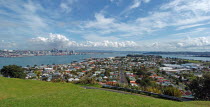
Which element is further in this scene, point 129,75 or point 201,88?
point 129,75

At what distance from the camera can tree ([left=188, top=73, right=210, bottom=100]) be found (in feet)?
41.2

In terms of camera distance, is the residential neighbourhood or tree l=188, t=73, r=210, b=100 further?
the residential neighbourhood

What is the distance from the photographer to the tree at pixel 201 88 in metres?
12.6

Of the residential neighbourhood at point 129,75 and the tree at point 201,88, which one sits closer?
the tree at point 201,88

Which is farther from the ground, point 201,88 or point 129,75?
point 201,88

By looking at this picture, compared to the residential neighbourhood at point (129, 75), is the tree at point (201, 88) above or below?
above

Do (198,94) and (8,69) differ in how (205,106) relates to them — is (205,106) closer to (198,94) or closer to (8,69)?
(198,94)

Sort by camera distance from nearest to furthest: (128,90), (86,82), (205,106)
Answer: (205,106), (128,90), (86,82)

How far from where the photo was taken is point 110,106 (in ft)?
20.4

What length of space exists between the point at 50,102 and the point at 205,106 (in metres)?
8.91

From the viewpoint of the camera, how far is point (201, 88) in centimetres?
1293

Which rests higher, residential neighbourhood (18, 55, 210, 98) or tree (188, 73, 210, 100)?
tree (188, 73, 210, 100)

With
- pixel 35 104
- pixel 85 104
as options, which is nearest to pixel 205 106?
pixel 85 104

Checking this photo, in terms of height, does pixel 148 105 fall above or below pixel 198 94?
above
